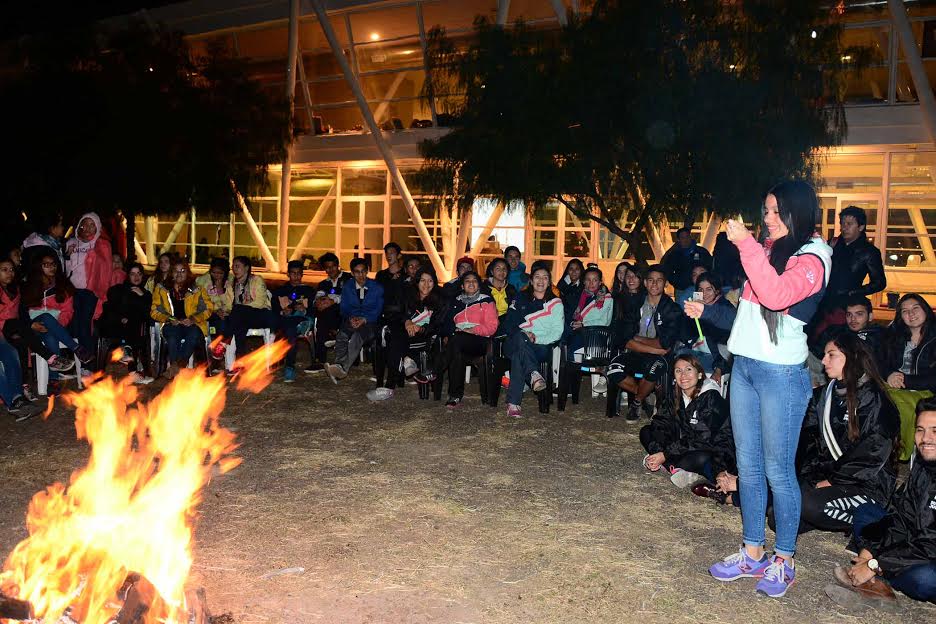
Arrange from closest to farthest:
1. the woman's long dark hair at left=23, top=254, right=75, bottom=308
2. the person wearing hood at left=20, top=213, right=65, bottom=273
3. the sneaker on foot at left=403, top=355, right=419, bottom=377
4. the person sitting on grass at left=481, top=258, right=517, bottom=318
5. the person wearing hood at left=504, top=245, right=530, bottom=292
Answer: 1. the woman's long dark hair at left=23, top=254, right=75, bottom=308
2. the person wearing hood at left=20, top=213, right=65, bottom=273
3. the sneaker on foot at left=403, top=355, right=419, bottom=377
4. the person sitting on grass at left=481, top=258, right=517, bottom=318
5. the person wearing hood at left=504, top=245, right=530, bottom=292

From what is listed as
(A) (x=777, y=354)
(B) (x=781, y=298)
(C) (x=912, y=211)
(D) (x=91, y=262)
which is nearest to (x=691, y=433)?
(A) (x=777, y=354)

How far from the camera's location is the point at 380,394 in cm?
810

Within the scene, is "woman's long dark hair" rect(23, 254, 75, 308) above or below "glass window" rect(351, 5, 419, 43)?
below

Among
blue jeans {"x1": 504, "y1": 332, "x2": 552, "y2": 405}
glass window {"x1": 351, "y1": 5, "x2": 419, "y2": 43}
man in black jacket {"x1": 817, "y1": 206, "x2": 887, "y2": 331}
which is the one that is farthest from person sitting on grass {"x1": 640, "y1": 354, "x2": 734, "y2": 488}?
glass window {"x1": 351, "y1": 5, "x2": 419, "y2": 43}

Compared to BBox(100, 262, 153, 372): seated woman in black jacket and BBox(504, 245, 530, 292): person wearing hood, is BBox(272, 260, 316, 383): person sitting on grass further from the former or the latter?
BBox(504, 245, 530, 292): person wearing hood

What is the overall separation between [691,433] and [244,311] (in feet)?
19.3

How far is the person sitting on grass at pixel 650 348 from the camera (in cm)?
730

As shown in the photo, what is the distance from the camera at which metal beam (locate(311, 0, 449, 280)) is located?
21156mm

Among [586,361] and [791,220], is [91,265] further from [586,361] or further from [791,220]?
[791,220]

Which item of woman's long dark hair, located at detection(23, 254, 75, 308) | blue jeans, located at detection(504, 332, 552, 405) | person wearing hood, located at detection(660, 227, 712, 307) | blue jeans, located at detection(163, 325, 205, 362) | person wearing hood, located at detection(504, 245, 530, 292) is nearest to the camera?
blue jeans, located at detection(504, 332, 552, 405)

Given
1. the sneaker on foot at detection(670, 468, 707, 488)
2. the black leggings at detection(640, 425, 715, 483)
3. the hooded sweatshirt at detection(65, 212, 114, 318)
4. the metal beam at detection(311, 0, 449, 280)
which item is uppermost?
the metal beam at detection(311, 0, 449, 280)

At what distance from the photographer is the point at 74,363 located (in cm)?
798

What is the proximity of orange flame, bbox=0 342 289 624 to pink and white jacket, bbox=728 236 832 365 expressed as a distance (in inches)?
106

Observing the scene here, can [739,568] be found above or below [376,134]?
below
